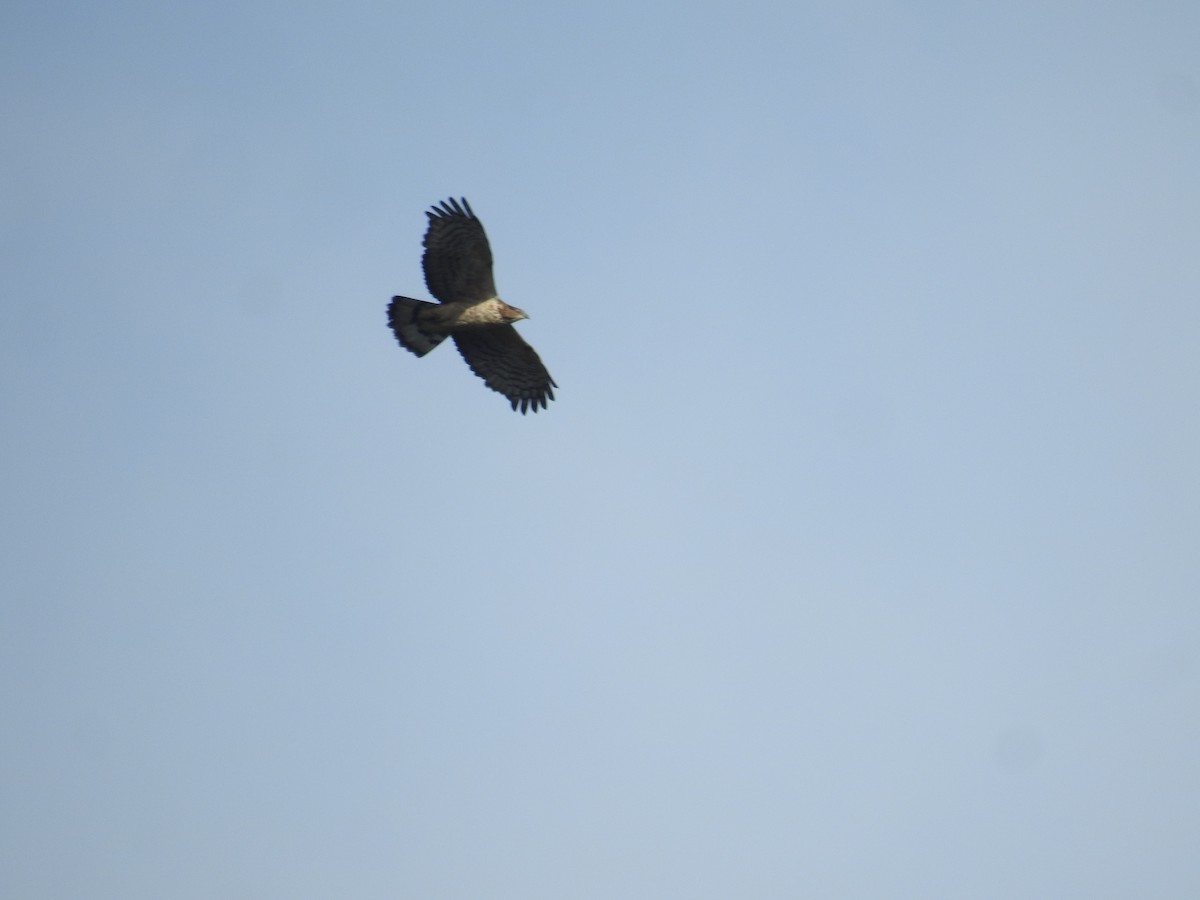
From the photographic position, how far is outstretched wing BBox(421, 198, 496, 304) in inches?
835

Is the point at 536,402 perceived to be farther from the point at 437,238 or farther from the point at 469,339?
the point at 437,238

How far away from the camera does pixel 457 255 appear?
21312mm

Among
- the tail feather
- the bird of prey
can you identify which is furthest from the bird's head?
the tail feather

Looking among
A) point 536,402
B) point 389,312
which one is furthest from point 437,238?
point 536,402

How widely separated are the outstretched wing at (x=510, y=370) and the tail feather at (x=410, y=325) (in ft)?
2.41

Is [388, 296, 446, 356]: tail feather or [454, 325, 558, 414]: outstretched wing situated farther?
[454, 325, 558, 414]: outstretched wing

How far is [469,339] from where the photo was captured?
22297 mm

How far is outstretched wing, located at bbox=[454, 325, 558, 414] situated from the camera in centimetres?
2231

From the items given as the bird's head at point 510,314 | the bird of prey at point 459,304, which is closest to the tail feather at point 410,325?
the bird of prey at point 459,304

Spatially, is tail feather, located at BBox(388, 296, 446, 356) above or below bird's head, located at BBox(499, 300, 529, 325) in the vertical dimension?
below

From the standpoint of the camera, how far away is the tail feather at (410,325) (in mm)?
21531

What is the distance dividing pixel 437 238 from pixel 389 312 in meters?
1.25

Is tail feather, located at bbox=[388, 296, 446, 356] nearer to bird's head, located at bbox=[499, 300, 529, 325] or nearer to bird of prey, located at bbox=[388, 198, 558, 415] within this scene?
bird of prey, located at bbox=[388, 198, 558, 415]

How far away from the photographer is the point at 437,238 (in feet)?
69.9
